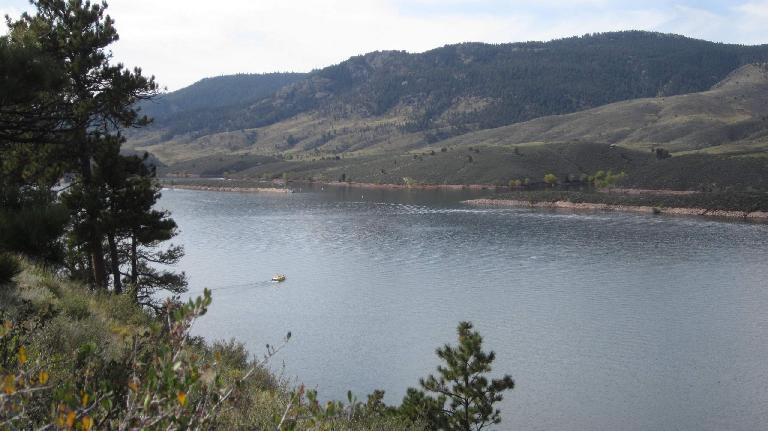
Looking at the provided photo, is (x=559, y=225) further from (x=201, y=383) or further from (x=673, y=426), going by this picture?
(x=201, y=383)

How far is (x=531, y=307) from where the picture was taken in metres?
42.6

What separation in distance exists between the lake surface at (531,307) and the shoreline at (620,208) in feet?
32.6

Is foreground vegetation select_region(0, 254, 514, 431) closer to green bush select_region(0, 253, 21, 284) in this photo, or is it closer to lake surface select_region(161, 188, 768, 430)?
green bush select_region(0, 253, 21, 284)

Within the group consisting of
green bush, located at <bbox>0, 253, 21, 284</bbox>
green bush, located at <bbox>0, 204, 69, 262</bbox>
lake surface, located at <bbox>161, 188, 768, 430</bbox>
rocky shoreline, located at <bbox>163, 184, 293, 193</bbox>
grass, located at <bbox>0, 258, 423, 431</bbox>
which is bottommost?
lake surface, located at <bbox>161, 188, 768, 430</bbox>

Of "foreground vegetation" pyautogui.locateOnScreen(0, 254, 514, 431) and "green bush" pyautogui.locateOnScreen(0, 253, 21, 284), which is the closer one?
"foreground vegetation" pyautogui.locateOnScreen(0, 254, 514, 431)

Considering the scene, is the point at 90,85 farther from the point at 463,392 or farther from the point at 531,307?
the point at 531,307

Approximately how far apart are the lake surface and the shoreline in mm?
9936

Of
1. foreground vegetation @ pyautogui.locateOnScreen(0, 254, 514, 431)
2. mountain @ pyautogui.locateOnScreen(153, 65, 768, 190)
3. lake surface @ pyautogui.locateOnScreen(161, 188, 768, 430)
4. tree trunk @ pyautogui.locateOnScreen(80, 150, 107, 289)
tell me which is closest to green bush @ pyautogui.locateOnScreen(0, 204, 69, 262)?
foreground vegetation @ pyautogui.locateOnScreen(0, 254, 514, 431)

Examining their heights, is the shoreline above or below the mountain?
below

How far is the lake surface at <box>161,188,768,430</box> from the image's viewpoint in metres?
28.4

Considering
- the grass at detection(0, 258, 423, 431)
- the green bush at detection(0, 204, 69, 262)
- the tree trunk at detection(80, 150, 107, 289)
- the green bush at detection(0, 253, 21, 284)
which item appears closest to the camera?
the grass at detection(0, 258, 423, 431)

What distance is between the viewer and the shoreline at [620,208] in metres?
92.1

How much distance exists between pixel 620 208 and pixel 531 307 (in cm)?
6794

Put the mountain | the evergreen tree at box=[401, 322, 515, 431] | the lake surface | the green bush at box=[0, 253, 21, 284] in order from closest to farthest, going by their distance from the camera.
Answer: the green bush at box=[0, 253, 21, 284], the evergreen tree at box=[401, 322, 515, 431], the lake surface, the mountain
